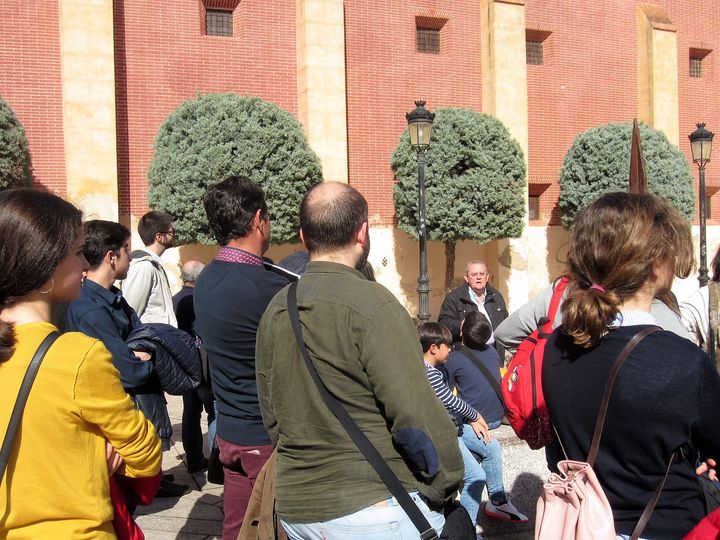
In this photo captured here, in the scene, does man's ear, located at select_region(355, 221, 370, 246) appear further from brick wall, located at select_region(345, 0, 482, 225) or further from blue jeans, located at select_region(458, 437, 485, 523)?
brick wall, located at select_region(345, 0, 482, 225)

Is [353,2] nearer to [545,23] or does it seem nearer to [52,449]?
[545,23]

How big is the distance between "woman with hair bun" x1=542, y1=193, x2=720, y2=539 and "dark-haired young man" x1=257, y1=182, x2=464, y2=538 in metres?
0.41

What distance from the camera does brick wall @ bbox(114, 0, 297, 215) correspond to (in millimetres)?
15164

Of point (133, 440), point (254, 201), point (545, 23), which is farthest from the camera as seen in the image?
point (545, 23)

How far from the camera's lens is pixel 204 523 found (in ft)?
15.4

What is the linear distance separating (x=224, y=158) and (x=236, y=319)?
35.2 ft

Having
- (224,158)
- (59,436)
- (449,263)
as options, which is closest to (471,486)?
(59,436)

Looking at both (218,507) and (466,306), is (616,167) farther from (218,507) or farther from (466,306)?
(218,507)

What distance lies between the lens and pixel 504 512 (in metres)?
4.54

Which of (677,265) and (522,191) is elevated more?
(522,191)

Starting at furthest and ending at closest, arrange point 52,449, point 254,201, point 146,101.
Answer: point 146,101, point 254,201, point 52,449

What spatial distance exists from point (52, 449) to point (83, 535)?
25 cm

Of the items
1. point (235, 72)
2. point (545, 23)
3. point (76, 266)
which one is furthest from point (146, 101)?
point (76, 266)

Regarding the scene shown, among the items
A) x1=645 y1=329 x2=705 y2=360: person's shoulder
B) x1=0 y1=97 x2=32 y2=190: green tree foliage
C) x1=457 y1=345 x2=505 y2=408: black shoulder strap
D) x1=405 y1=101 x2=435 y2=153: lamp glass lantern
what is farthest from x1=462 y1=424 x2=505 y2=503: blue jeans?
x1=0 y1=97 x2=32 y2=190: green tree foliage
